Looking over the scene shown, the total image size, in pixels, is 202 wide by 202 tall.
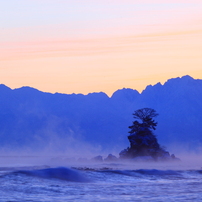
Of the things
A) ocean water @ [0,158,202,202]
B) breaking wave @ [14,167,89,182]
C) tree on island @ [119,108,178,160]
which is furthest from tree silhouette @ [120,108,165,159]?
breaking wave @ [14,167,89,182]

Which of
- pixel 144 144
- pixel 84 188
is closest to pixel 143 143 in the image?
pixel 144 144

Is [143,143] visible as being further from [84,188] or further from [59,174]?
[84,188]

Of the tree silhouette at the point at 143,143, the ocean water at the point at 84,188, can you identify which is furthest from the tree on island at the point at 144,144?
the ocean water at the point at 84,188

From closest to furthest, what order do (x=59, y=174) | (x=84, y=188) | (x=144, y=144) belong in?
(x=84, y=188) → (x=59, y=174) → (x=144, y=144)

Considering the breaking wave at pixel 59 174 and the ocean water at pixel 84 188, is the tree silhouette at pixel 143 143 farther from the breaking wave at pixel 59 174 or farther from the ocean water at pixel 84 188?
the breaking wave at pixel 59 174

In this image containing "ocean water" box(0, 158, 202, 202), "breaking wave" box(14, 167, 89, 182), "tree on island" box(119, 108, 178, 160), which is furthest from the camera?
"tree on island" box(119, 108, 178, 160)

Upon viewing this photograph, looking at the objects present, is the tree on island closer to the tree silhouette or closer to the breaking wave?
the tree silhouette

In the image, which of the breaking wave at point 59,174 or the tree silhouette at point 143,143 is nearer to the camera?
the breaking wave at point 59,174

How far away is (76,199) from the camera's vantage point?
28.1m

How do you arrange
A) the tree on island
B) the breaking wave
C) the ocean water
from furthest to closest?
the tree on island → the breaking wave → the ocean water

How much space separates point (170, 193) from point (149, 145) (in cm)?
5145

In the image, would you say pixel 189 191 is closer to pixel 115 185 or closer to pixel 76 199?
pixel 115 185

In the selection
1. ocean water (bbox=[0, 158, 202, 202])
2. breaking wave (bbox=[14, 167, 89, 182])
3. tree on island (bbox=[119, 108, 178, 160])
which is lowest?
ocean water (bbox=[0, 158, 202, 202])

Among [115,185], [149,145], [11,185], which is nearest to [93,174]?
[115,185]
